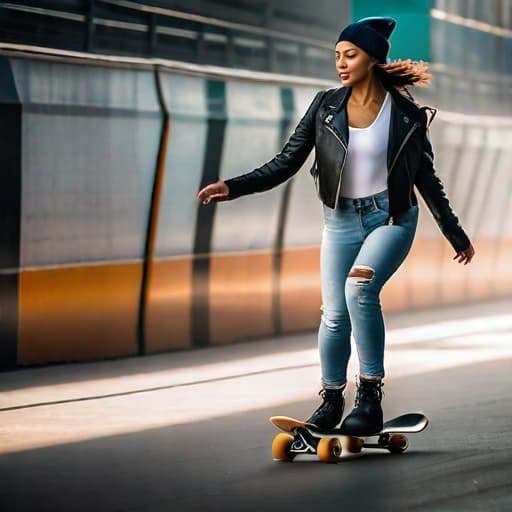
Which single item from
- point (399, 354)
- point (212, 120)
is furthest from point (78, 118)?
point (399, 354)

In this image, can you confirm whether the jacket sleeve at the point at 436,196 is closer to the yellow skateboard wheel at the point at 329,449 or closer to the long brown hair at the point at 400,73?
the long brown hair at the point at 400,73

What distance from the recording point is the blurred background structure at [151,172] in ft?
30.2

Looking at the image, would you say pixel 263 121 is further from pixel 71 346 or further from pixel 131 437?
pixel 131 437

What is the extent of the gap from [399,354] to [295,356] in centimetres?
82

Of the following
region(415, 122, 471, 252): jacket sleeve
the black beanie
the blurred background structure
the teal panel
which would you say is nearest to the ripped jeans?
region(415, 122, 471, 252): jacket sleeve

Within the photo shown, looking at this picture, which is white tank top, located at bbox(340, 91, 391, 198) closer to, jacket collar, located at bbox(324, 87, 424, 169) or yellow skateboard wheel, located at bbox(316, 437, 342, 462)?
jacket collar, located at bbox(324, 87, 424, 169)

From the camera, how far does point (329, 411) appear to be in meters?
6.08

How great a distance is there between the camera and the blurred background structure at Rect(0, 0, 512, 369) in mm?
9203

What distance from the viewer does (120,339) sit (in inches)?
401

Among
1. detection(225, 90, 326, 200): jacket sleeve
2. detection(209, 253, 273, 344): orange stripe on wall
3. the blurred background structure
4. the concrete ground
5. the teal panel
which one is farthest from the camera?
the teal panel

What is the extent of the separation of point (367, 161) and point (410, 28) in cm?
892

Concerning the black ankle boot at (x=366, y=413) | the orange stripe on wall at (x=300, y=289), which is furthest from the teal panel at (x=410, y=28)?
the black ankle boot at (x=366, y=413)

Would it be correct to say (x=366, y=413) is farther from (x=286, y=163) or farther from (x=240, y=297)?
(x=240, y=297)

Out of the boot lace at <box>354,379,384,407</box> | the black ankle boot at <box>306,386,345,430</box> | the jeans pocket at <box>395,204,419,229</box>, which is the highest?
the jeans pocket at <box>395,204,419,229</box>
